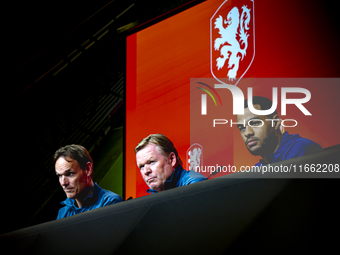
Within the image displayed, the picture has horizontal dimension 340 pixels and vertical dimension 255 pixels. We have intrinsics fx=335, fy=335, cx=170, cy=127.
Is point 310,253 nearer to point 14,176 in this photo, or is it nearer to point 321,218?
point 321,218

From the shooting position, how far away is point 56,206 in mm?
4535

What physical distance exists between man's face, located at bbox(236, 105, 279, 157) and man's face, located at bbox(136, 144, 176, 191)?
2.48 feet

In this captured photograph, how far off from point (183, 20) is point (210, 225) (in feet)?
8.57

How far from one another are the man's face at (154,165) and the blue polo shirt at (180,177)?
0.04 meters

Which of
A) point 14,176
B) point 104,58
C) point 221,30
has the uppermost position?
point 104,58

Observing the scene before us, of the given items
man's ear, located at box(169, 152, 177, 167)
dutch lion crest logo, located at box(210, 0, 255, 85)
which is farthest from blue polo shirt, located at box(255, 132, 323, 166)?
man's ear, located at box(169, 152, 177, 167)

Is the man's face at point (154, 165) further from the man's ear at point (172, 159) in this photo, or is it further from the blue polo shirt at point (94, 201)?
the blue polo shirt at point (94, 201)

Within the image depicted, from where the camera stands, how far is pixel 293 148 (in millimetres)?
2465

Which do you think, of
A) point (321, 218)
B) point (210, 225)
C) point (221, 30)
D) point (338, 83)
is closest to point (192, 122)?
point (221, 30)

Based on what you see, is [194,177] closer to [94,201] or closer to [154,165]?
[154,165]

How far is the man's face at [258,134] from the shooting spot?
2590 mm

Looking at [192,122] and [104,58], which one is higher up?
[104,58]

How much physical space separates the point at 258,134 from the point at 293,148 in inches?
11.6

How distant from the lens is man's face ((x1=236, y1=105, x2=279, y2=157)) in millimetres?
2590
